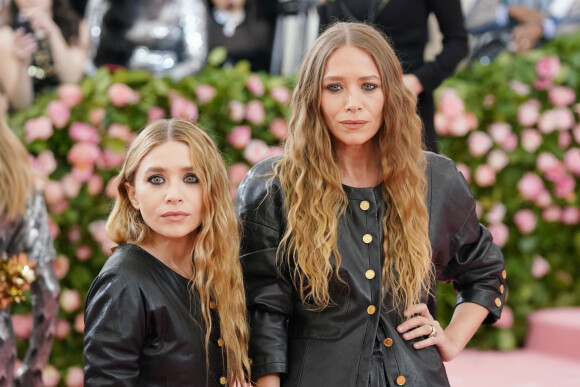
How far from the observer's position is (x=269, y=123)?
4.15 metres

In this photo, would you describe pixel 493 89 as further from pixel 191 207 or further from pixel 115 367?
pixel 115 367

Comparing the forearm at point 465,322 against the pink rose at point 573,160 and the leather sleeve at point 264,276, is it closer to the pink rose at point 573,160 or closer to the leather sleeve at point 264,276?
the leather sleeve at point 264,276

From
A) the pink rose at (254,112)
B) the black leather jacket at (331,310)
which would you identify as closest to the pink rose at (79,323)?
the pink rose at (254,112)

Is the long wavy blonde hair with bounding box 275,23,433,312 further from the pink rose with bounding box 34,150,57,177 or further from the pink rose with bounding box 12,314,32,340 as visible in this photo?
the pink rose with bounding box 12,314,32,340

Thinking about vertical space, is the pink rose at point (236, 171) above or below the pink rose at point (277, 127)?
below

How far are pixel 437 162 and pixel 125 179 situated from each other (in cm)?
80

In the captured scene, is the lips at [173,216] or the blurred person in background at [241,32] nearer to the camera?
the lips at [173,216]

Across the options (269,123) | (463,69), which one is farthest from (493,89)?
(269,123)

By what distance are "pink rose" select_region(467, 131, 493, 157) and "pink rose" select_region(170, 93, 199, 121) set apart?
56.5 inches

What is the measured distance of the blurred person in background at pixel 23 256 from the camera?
8.41ft

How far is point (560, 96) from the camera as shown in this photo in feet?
15.0

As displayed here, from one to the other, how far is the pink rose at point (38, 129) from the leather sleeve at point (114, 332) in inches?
78.8

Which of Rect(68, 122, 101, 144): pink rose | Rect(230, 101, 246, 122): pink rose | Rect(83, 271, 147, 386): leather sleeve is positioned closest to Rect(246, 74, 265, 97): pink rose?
Rect(230, 101, 246, 122): pink rose

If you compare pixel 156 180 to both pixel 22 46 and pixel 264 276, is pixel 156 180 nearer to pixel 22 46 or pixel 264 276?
pixel 264 276
